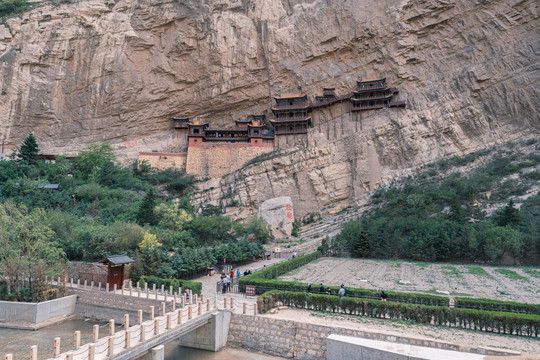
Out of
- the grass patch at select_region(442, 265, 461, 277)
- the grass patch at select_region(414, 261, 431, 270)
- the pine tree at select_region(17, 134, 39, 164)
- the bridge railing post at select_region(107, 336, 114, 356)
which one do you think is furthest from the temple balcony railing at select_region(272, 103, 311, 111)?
the bridge railing post at select_region(107, 336, 114, 356)

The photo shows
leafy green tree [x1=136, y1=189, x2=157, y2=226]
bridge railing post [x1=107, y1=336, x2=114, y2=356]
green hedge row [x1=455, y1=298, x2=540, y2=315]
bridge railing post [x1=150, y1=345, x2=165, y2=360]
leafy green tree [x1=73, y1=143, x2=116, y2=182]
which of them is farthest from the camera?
leafy green tree [x1=73, y1=143, x2=116, y2=182]

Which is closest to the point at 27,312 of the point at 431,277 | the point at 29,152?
the point at 431,277

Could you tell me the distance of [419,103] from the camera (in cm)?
3700

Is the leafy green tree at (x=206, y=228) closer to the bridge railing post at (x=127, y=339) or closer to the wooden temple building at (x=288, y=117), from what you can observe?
the wooden temple building at (x=288, y=117)

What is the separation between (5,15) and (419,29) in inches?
1943

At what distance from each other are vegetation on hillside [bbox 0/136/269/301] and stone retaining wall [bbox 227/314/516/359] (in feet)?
21.9

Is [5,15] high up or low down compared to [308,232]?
up

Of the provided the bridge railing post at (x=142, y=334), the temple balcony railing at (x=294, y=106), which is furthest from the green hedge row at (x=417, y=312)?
the temple balcony railing at (x=294, y=106)

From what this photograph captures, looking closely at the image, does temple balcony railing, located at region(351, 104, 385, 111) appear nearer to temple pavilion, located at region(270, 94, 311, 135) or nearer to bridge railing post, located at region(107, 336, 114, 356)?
temple pavilion, located at region(270, 94, 311, 135)

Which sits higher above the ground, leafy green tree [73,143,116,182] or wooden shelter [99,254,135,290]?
leafy green tree [73,143,116,182]

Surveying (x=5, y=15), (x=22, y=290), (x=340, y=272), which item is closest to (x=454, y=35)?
(x=340, y=272)

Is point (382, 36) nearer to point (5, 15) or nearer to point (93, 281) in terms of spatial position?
point (93, 281)

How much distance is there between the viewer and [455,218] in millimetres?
26984

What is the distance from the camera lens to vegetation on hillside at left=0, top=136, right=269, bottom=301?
55.8 ft
